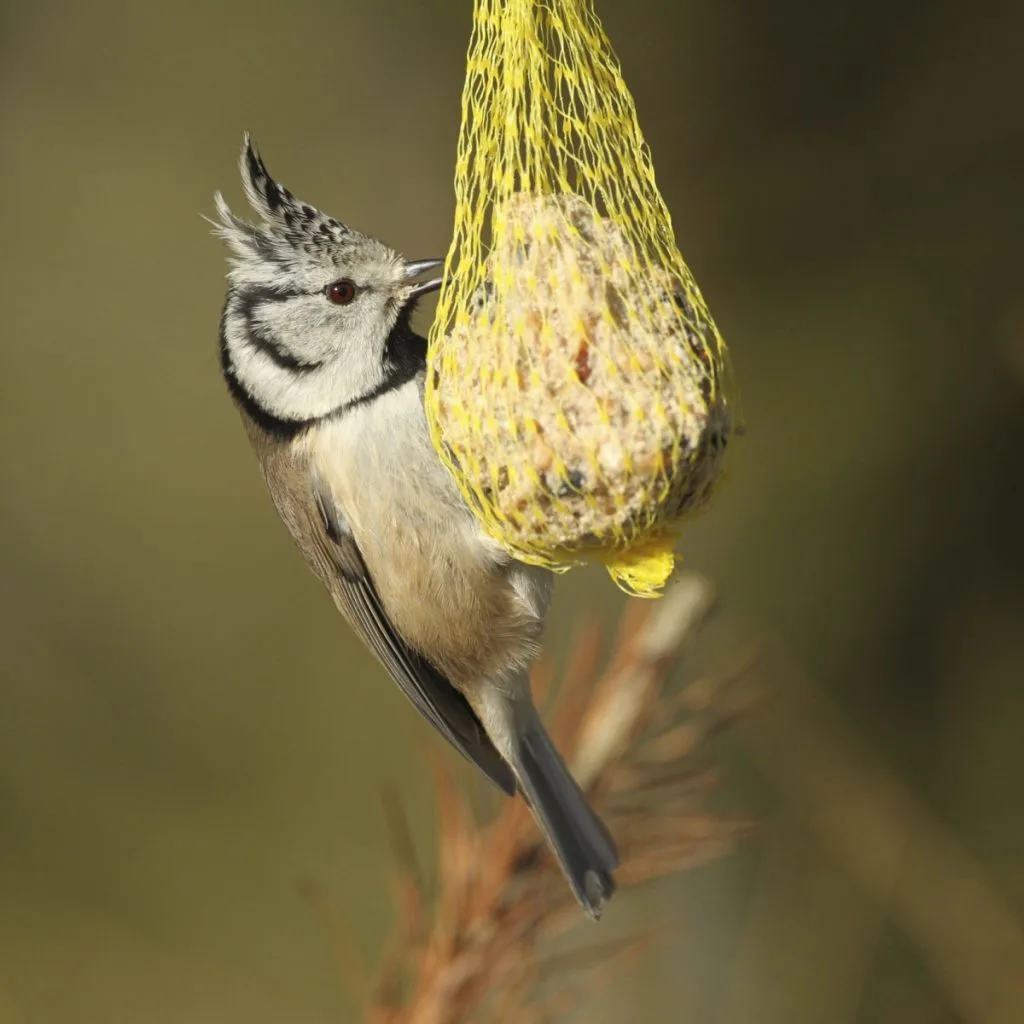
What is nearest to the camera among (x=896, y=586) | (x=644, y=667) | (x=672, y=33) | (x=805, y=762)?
(x=644, y=667)

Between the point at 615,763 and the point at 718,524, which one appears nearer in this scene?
the point at 615,763

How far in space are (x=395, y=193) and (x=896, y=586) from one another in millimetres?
2219

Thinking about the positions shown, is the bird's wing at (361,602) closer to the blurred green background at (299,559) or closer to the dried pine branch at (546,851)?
the blurred green background at (299,559)

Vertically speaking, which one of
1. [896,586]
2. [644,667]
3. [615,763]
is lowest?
[896,586]

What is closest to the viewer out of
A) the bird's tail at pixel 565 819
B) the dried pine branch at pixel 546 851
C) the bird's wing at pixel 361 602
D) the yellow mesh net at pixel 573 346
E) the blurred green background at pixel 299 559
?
the dried pine branch at pixel 546 851

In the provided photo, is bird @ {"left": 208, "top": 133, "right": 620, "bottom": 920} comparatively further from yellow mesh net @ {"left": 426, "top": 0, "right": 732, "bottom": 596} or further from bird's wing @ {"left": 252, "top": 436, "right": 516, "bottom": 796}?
yellow mesh net @ {"left": 426, "top": 0, "right": 732, "bottom": 596}

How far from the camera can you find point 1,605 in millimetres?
5203

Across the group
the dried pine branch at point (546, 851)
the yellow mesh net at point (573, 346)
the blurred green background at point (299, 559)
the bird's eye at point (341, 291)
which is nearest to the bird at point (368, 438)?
the bird's eye at point (341, 291)

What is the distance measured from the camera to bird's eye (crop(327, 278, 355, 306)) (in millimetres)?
2344

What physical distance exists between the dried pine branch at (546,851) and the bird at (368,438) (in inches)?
20.4

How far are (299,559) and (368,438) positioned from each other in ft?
11.0

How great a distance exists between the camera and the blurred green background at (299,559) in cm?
396

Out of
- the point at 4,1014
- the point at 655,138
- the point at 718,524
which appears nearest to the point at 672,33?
the point at 655,138

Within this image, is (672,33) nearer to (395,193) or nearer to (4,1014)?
(395,193)
